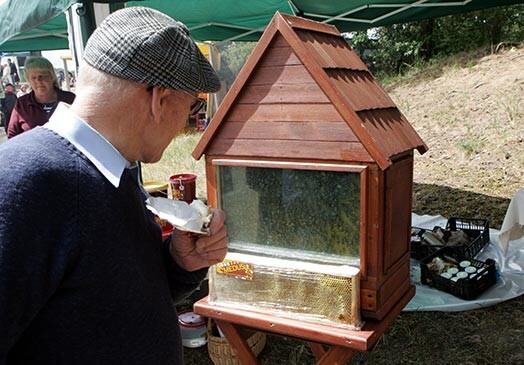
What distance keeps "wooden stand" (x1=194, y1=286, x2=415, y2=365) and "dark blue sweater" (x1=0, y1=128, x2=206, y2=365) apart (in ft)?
2.52

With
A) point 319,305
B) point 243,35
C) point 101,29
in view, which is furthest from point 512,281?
point 243,35

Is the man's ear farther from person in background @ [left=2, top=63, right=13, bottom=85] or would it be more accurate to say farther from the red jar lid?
person in background @ [left=2, top=63, right=13, bottom=85]

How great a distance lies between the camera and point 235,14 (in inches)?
185

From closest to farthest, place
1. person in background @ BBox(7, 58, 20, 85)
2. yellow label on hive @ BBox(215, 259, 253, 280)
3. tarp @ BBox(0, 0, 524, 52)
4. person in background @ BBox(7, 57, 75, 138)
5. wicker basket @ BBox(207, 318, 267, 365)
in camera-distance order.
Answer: yellow label on hive @ BBox(215, 259, 253, 280) → wicker basket @ BBox(207, 318, 267, 365) → tarp @ BBox(0, 0, 524, 52) → person in background @ BBox(7, 57, 75, 138) → person in background @ BBox(7, 58, 20, 85)

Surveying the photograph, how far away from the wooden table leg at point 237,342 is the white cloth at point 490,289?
1296 mm

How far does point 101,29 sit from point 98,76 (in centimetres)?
10

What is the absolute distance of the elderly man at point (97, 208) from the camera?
2.41 ft

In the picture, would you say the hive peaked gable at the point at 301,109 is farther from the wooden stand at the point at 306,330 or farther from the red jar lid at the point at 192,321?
the red jar lid at the point at 192,321

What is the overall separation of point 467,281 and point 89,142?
2586 mm

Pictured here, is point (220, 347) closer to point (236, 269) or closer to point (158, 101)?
point (236, 269)

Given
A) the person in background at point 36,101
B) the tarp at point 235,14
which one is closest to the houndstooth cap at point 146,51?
the tarp at point 235,14

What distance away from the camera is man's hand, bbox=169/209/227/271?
3.61ft

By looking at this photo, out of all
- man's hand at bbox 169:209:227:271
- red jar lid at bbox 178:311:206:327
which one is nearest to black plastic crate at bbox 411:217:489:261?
red jar lid at bbox 178:311:206:327

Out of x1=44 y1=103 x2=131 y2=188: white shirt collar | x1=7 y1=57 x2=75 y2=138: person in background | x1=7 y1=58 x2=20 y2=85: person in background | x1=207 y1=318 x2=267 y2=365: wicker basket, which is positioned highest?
x1=44 y1=103 x2=131 y2=188: white shirt collar
